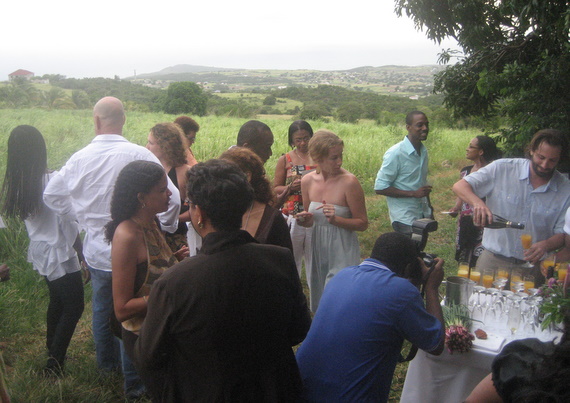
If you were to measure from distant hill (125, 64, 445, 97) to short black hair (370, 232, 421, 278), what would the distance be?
38.6 m

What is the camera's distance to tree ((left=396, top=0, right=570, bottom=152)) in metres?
4.67

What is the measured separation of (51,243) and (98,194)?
65 centimetres

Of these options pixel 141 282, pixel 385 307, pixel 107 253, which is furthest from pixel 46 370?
pixel 385 307

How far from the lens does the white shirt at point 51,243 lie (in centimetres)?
328

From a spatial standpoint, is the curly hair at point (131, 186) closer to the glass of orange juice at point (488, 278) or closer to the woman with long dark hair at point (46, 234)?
the woman with long dark hair at point (46, 234)

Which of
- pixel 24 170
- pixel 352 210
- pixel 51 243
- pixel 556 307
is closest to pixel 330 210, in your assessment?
pixel 352 210

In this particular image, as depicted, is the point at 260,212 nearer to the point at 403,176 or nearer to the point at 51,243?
the point at 51,243

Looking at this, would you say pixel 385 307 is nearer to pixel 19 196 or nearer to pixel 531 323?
pixel 531 323

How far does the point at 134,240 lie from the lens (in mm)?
2381

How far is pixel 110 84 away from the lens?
104 feet

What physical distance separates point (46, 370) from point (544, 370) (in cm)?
335

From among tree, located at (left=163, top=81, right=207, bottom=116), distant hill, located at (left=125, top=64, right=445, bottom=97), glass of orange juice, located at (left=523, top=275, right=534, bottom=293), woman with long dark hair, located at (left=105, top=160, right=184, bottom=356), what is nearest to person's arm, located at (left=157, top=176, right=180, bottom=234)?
woman with long dark hair, located at (left=105, top=160, right=184, bottom=356)

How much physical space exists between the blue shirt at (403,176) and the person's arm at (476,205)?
100cm

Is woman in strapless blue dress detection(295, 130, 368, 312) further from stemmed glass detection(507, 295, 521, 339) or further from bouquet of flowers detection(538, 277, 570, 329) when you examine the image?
bouquet of flowers detection(538, 277, 570, 329)
